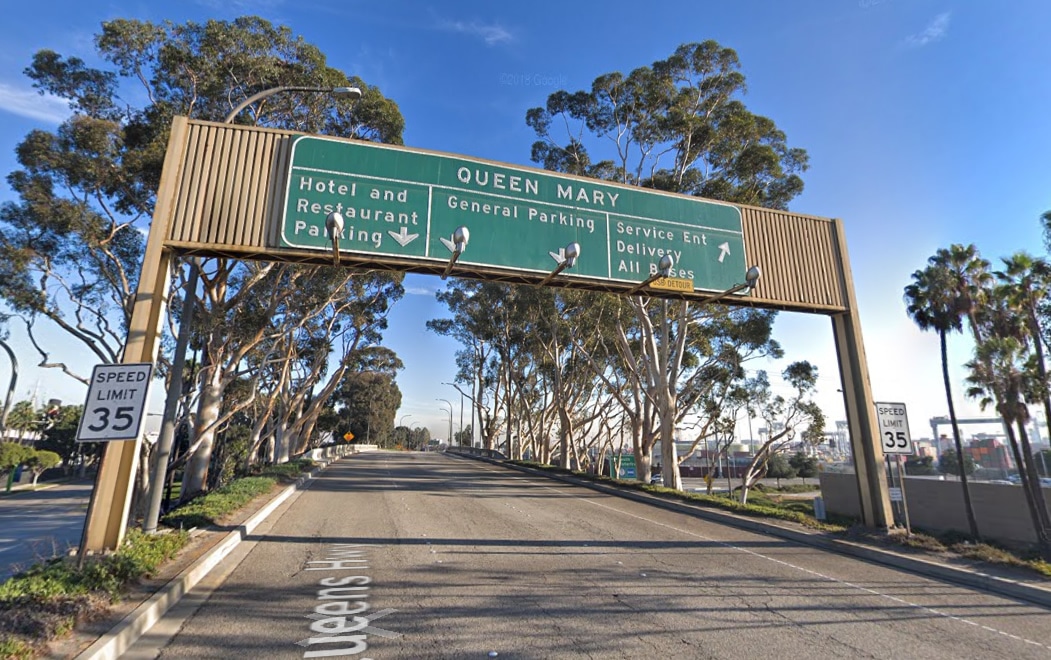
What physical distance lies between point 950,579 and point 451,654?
24.7 ft

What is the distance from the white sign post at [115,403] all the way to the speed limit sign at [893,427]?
12.6 metres

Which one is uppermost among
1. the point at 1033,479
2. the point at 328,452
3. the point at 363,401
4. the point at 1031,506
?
the point at 363,401

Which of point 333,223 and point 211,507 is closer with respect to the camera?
point 333,223

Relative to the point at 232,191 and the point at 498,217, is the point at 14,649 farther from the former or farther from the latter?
the point at 498,217

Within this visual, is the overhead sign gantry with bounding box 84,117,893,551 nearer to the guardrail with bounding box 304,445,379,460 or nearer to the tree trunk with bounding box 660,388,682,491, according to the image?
the tree trunk with bounding box 660,388,682,491

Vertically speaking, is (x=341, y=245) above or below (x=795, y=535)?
above

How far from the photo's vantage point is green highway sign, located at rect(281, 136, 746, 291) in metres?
9.38

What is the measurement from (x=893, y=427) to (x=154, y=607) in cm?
1236

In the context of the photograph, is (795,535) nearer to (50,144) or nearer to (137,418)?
(137,418)

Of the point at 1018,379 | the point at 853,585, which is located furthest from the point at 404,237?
the point at 1018,379

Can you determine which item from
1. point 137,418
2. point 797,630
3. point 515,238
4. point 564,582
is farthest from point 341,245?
point 797,630

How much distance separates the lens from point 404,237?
9.48 meters

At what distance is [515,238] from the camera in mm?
10180

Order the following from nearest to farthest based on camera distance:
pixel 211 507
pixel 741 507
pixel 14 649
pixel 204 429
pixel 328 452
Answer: pixel 14 649
pixel 211 507
pixel 741 507
pixel 204 429
pixel 328 452
